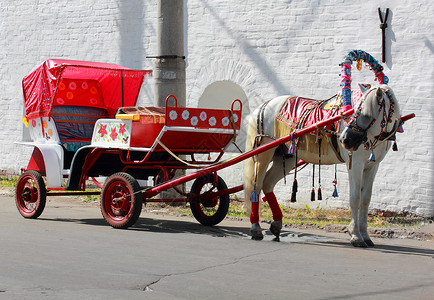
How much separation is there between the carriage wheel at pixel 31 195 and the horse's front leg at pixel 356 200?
4.41 m

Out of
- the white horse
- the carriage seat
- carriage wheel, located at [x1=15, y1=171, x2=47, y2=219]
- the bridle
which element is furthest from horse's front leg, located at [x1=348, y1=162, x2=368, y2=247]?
carriage wheel, located at [x1=15, y1=171, x2=47, y2=219]

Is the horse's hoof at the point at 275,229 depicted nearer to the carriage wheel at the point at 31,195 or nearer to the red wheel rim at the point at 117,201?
the red wheel rim at the point at 117,201

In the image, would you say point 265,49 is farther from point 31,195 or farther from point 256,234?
point 31,195

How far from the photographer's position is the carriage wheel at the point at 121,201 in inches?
377

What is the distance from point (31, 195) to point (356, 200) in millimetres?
4791

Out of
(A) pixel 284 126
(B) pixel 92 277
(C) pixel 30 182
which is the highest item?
(A) pixel 284 126

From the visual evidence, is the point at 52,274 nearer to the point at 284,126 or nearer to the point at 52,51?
the point at 284,126

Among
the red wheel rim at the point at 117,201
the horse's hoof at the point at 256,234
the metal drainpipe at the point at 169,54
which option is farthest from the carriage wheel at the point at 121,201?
the metal drainpipe at the point at 169,54

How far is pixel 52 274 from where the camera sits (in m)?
6.61

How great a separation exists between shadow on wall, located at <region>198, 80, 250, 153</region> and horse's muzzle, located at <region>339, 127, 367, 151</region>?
585 centimetres

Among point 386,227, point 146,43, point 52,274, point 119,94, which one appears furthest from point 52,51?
point 52,274

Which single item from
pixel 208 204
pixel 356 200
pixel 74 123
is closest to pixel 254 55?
pixel 74 123

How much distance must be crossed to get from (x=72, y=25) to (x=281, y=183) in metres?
5.81

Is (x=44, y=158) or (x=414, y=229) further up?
(x=44, y=158)
